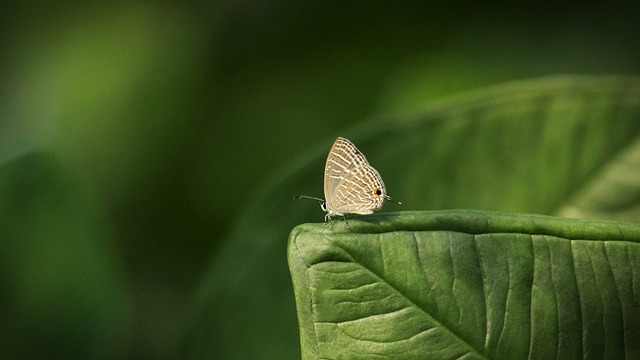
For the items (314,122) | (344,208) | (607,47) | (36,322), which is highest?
(607,47)

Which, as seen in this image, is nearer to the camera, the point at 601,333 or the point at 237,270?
the point at 601,333

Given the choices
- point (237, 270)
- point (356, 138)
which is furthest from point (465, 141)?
point (237, 270)

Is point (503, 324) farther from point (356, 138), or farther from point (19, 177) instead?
point (19, 177)

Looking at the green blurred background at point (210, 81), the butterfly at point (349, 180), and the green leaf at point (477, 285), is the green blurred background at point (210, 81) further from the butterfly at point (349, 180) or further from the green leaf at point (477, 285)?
the green leaf at point (477, 285)

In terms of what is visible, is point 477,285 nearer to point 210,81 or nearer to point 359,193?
point 359,193

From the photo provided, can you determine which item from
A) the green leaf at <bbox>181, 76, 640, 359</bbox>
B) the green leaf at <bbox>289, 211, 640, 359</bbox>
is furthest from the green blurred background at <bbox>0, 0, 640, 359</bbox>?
the green leaf at <bbox>289, 211, 640, 359</bbox>

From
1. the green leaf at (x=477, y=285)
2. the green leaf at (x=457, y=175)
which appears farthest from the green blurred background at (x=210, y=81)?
the green leaf at (x=477, y=285)

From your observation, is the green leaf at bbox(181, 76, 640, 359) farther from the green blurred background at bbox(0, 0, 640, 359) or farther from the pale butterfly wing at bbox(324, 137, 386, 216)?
the green blurred background at bbox(0, 0, 640, 359)

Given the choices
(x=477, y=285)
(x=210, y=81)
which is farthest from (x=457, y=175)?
(x=210, y=81)
